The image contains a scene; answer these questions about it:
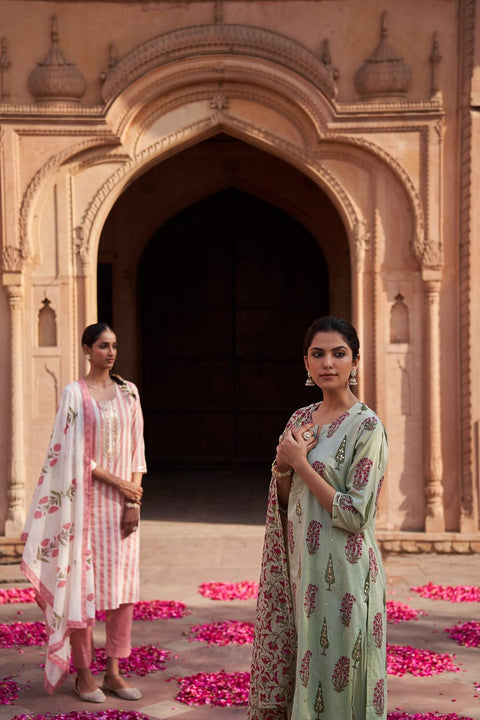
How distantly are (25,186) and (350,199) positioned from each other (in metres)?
2.41

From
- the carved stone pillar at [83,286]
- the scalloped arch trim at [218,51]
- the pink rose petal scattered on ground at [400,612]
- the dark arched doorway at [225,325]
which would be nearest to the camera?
the pink rose petal scattered on ground at [400,612]

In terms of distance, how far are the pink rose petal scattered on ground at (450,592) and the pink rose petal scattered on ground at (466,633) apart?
1.79 feet

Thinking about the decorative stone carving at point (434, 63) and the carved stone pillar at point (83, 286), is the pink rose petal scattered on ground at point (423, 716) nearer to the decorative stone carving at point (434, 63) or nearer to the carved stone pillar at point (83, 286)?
the carved stone pillar at point (83, 286)

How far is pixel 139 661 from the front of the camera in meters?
5.23

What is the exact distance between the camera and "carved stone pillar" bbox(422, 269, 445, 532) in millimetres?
7801

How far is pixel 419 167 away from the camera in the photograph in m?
7.81

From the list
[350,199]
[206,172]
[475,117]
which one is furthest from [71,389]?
[206,172]

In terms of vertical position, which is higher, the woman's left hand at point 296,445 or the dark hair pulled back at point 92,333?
the dark hair pulled back at point 92,333

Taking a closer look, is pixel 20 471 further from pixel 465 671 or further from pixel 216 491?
pixel 465 671

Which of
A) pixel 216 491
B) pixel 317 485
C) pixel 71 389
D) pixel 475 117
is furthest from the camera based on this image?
pixel 216 491

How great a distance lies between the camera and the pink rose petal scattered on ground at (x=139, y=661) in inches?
202

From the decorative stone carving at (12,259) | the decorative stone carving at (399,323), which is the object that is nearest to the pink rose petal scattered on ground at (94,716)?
the decorative stone carving at (12,259)

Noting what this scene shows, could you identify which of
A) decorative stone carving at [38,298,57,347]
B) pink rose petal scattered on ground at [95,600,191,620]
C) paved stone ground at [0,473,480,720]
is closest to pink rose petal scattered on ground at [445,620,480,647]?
paved stone ground at [0,473,480,720]

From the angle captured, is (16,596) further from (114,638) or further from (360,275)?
(360,275)
